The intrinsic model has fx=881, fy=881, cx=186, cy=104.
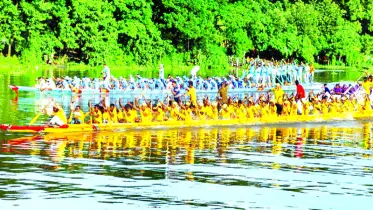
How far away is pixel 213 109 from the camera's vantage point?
98.5ft

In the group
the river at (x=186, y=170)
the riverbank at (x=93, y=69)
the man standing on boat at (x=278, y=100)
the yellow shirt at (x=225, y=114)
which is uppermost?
the riverbank at (x=93, y=69)

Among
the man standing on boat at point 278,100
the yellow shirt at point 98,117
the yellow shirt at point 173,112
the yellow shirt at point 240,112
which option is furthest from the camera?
the man standing on boat at point 278,100

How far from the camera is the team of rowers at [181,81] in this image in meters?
41.4

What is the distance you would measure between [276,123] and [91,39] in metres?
29.8

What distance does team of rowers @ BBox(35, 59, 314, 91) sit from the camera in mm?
41419

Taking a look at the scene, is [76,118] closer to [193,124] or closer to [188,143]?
[188,143]

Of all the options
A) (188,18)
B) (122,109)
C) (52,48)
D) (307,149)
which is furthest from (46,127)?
(188,18)

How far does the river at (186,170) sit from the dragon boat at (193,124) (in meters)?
0.25

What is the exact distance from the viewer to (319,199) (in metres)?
17.9

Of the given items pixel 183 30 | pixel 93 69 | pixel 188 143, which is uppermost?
pixel 183 30

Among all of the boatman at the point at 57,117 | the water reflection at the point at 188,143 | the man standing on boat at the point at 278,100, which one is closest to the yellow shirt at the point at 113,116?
the water reflection at the point at 188,143

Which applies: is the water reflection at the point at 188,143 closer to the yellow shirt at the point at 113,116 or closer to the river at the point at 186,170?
the river at the point at 186,170

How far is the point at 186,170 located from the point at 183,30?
4632 cm

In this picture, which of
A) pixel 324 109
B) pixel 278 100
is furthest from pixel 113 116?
pixel 324 109
